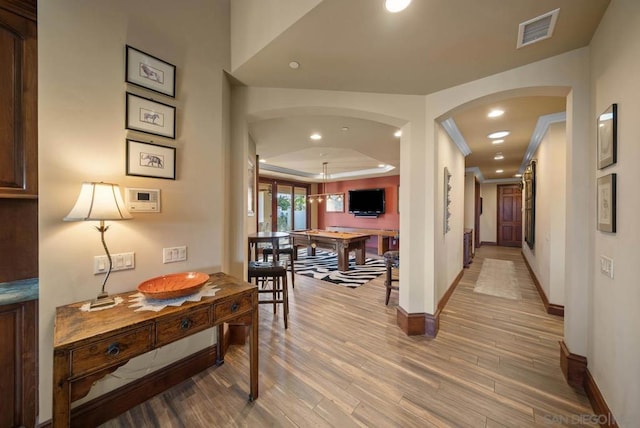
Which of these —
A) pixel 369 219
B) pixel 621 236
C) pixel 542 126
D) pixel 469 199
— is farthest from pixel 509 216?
pixel 621 236

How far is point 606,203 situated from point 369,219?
693 centimetres

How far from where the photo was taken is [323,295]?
12.4 ft

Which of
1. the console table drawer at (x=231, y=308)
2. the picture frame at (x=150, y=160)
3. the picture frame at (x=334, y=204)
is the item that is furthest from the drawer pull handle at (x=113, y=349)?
the picture frame at (x=334, y=204)

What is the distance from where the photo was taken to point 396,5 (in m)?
1.40

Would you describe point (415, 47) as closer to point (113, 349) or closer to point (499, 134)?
point (113, 349)

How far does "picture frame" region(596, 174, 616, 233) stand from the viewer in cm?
138

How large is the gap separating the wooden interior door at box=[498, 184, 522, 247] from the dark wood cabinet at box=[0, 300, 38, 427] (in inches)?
433

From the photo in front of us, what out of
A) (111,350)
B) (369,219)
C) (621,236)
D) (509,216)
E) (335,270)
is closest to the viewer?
(111,350)

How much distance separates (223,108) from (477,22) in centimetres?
203

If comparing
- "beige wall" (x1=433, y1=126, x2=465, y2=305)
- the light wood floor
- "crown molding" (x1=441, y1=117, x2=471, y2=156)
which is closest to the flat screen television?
"beige wall" (x1=433, y1=126, x2=465, y2=305)

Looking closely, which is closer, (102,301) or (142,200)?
(102,301)

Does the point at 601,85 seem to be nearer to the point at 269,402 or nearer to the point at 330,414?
the point at 330,414

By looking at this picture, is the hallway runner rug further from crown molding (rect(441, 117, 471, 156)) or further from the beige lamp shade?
the beige lamp shade

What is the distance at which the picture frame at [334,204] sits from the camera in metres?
9.13
